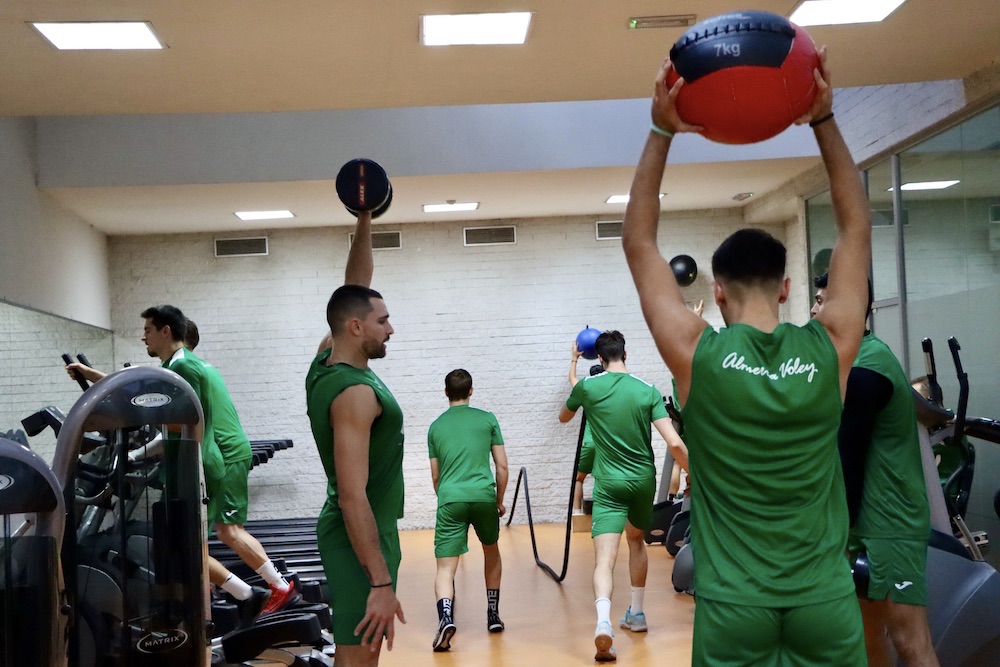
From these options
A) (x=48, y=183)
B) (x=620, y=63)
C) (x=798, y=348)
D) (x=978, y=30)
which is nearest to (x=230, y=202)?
(x=48, y=183)

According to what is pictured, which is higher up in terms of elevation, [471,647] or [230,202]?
[230,202]

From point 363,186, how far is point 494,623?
327 centimetres

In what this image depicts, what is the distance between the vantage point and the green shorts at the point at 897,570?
10.3 feet

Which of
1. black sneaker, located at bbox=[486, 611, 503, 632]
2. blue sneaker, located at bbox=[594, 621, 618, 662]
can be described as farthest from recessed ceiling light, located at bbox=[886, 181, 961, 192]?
black sneaker, located at bbox=[486, 611, 503, 632]

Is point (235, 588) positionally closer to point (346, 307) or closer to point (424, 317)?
point (346, 307)

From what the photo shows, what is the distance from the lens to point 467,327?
10.8 metres

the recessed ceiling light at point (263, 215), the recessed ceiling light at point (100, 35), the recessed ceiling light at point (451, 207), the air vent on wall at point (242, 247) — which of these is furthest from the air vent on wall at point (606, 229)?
the recessed ceiling light at point (100, 35)

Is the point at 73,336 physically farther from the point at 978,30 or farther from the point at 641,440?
the point at 978,30

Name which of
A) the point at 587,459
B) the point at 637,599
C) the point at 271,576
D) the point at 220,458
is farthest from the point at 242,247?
the point at 637,599

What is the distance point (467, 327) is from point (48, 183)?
4.51 metres

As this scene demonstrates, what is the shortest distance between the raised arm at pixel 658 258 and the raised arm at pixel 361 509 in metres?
1.11

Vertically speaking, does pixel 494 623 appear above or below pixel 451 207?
below

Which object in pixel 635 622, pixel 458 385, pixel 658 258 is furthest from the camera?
pixel 458 385

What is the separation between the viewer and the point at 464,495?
18.8ft
